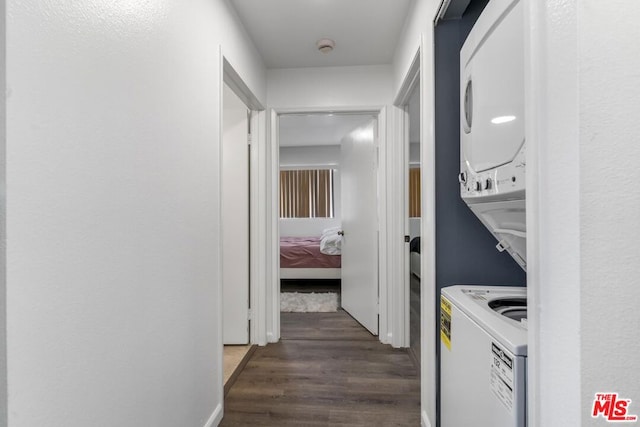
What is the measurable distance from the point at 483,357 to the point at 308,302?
125 inches

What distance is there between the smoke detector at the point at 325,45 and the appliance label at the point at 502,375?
2240mm

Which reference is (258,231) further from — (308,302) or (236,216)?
(308,302)

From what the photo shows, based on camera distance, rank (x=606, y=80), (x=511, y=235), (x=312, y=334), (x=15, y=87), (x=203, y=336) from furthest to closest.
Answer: (x=312, y=334) < (x=203, y=336) < (x=511, y=235) < (x=15, y=87) < (x=606, y=80)

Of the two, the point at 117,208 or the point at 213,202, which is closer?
the point at 117,208

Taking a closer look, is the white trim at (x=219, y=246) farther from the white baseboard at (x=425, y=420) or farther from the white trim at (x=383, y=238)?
the white trim at (x=383, y=238)

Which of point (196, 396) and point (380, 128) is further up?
point (380, 128)

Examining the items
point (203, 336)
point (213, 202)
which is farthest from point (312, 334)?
point (213, 202)

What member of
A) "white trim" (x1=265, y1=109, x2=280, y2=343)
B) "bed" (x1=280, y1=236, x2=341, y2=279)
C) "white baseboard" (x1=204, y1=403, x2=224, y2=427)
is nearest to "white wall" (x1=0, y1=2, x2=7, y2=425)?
"white baseboard" (x1=204, y1=403, x2=224, y2=427)

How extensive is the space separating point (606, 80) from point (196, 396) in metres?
1.79

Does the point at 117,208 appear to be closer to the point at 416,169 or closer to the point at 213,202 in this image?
the point at 213,202

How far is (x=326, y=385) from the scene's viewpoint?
2135 millimetres

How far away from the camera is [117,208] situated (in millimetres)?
981

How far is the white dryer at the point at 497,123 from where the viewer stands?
31.7 inches

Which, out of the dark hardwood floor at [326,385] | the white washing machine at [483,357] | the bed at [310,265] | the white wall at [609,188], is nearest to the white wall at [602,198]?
the white wall at [609,188]
